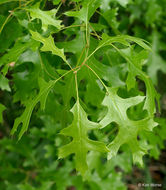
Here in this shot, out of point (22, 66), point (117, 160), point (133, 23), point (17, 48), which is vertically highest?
point (17, 48)

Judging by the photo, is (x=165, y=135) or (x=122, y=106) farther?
(x=165, y=135)

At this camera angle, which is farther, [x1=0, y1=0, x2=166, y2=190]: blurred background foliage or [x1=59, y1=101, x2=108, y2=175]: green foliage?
[x1=0, y1=0, x2=166, y2=190]: blurred background foliage

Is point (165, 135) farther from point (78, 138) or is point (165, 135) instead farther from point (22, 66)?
point (78, 138)

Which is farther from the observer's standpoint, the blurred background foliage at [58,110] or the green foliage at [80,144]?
the blurred background foliage at [58,110]

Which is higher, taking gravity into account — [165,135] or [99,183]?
[165,135]

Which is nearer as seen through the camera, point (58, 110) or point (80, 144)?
point (80, 144)

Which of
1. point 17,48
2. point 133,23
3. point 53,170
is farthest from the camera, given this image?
point 133,23

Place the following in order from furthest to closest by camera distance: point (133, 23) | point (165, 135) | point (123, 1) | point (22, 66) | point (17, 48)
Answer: point (133, 23) → point (165, 135) → point (22, 66) → point (123, 1) → point (17, 48)

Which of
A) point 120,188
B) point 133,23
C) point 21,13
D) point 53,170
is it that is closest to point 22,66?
point 21,13
